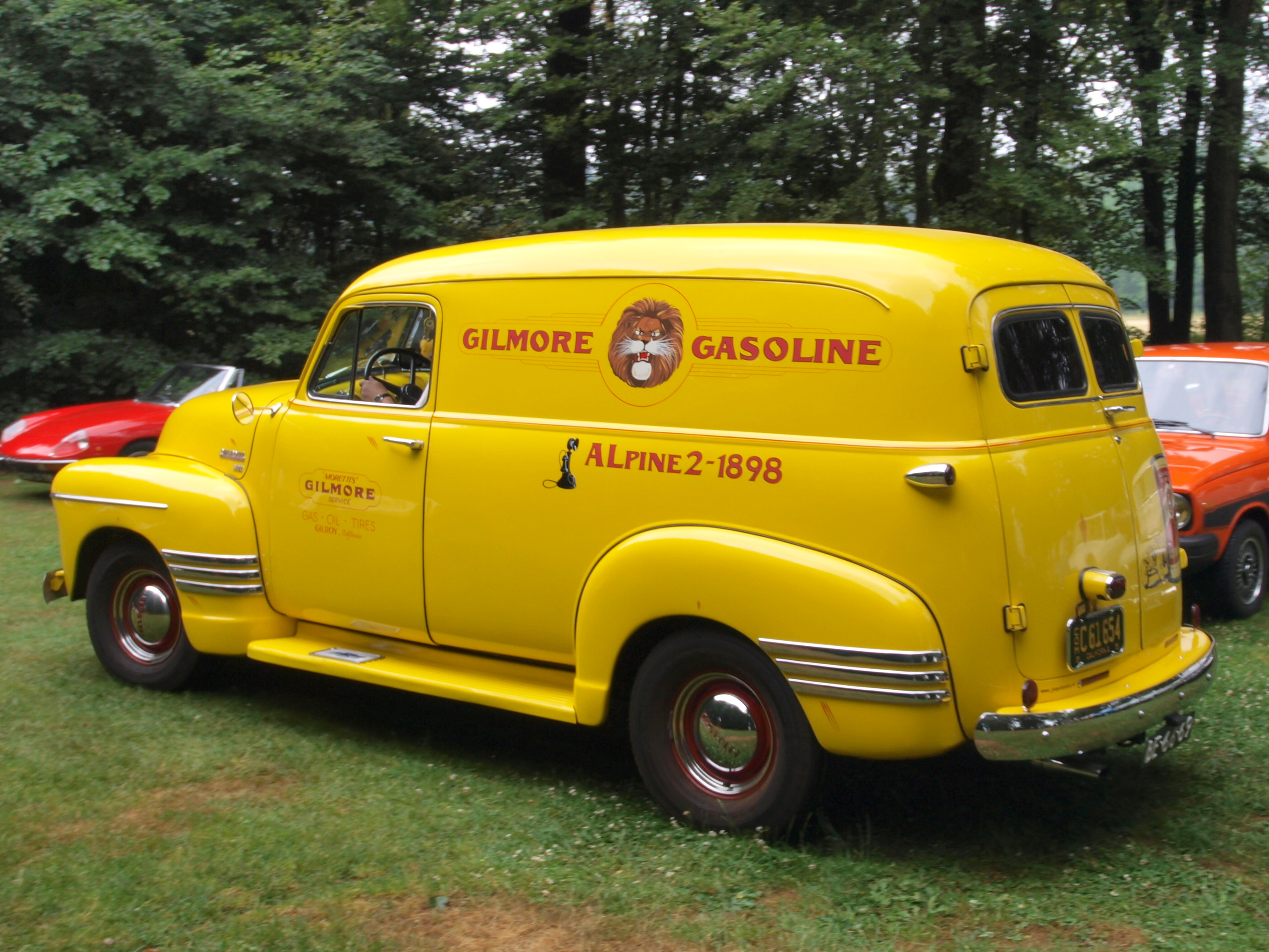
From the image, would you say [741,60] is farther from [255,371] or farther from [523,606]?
[523,606]

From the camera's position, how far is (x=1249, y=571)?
25.3 ft

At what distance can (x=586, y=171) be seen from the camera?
17703 millimetres

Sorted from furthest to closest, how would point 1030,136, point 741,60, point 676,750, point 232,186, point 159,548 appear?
point 232,186
point 1030,136
point 741,60
point 159,548
point 676,750

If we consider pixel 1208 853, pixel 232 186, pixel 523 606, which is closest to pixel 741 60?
pixel 232 186

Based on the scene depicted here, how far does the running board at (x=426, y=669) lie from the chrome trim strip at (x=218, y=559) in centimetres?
40

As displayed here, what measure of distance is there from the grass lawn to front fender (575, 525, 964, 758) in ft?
1.76

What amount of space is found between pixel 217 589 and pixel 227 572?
0.11 m

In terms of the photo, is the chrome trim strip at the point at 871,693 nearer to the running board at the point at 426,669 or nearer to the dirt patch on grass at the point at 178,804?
the running board at the point at 426,669

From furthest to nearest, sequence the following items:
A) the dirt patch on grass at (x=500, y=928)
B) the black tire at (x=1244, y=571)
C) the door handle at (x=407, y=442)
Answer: the black tire at (x=1244, y=571) < the door handle at (x=407, y=442) < the dirt patch on grass at (x=500, y=928)

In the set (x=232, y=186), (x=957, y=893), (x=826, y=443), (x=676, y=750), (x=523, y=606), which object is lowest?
(x=957, y=893)

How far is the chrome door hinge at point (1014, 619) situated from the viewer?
3904 mm

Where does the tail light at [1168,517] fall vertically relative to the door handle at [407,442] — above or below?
below

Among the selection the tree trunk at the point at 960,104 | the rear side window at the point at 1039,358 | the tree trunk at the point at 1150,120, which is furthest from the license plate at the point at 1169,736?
the tree trunk at the point at 1150,120

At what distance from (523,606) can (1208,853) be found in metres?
2.73
